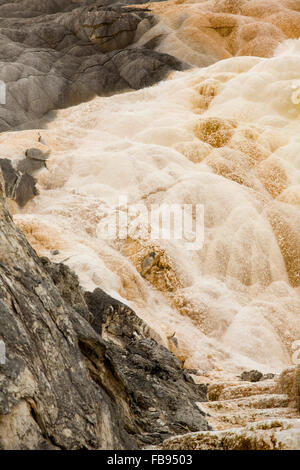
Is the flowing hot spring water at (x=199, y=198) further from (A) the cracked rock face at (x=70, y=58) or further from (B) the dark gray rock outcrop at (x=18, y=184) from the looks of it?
(A) the cracked rock face at (x=70, y=58)

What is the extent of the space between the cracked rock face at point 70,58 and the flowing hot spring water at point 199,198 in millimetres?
Result: 1440

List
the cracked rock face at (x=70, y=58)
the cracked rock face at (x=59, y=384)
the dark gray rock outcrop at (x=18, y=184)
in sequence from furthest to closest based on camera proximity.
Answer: the cracked rock face at (x=70, y=58)
the dark gray rock outcrop at (x=18, y=184)
the cracked rock face at (x=59, y=384)

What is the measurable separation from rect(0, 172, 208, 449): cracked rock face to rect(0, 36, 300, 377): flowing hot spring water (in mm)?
5122

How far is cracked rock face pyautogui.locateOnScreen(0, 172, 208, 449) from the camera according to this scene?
206 inches

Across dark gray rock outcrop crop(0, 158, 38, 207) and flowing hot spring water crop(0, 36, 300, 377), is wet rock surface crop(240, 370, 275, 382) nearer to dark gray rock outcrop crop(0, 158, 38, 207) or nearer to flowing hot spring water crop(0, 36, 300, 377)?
flowing hot spring water crop(0, 36, 300, 377)

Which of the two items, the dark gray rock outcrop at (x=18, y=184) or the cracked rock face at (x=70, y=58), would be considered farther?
the cracked rock face at (x=70, y=58)

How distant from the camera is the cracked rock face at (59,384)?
524 centimetres

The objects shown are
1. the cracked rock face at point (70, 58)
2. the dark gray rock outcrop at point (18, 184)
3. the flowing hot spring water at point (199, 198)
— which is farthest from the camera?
the cracked rock face at point (70, 58)

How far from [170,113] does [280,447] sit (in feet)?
75.0

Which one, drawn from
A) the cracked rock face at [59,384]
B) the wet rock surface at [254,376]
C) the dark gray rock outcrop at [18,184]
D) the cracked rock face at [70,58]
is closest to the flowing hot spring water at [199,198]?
the dark gray rock outcrop at [18,184]

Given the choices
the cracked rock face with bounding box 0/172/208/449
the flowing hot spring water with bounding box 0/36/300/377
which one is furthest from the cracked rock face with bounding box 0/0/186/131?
the cracked rock face with bounding box 0/172/208/449

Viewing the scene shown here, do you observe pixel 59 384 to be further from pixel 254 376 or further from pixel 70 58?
pixel 70 58

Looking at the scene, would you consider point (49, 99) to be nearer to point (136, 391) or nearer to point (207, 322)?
point (207, 322)

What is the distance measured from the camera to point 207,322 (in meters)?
15.9
